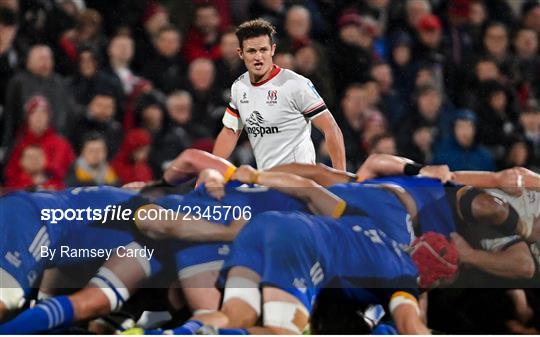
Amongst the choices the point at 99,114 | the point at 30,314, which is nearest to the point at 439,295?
the point at 30,314

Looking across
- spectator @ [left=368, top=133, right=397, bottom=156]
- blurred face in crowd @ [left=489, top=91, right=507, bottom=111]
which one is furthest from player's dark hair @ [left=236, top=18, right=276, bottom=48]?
blurred face in crowd @ [left=489, top=91, right=507, bottom=111]

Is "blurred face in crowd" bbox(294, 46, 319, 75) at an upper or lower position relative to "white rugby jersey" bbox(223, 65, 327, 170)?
upper

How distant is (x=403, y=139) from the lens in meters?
6.94

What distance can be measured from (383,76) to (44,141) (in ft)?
7.48

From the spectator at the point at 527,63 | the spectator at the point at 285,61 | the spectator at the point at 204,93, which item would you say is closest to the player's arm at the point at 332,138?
the spectator at the point at 285,61

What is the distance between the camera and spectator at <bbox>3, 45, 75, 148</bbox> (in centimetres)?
650

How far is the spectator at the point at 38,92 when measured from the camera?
650 cm

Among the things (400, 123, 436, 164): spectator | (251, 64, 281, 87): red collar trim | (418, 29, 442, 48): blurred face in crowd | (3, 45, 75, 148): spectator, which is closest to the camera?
(251, 64, 281, 87): red collar trim

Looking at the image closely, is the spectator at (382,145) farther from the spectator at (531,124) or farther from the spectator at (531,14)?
the spectator at (531,14)

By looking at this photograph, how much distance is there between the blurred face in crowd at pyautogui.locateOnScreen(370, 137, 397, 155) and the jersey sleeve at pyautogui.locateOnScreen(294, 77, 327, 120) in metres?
1.54

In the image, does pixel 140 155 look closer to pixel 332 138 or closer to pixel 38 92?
pixel 38 92

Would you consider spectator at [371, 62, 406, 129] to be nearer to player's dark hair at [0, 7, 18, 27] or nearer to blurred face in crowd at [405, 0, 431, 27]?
blurred face in crowd at [405, 0, 431, 27]

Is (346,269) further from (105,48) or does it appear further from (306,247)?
(105,48)

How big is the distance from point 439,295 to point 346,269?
1.39 ft
